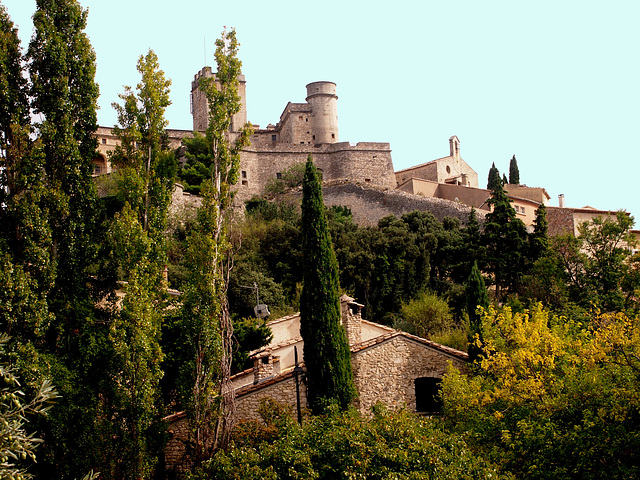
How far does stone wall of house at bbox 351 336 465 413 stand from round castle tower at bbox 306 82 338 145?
4405 centimetres

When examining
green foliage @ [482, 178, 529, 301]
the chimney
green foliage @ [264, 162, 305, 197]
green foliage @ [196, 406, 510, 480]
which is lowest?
green foliage @ [196, 406, 510, 480]

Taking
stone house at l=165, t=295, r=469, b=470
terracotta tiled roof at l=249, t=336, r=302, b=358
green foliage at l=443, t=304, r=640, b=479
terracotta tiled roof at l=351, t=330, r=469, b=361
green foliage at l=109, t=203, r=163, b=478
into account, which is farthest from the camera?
terracotta tiled roof at l=249, t=336, r=302, b=358

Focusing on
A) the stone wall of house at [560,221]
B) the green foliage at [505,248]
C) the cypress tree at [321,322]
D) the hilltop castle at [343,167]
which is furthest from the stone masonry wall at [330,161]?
the cypress tree at [321,322]

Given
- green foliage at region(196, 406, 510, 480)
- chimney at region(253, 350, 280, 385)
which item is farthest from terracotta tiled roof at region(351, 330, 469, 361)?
green foliage at region(196, 406, 510, 480)

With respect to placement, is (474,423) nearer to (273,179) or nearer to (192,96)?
(273,179)

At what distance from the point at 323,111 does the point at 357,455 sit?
173 ft

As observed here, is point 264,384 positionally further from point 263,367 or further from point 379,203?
point 379,203

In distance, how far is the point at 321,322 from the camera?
57.9 ft

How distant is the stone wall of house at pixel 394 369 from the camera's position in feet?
60.6

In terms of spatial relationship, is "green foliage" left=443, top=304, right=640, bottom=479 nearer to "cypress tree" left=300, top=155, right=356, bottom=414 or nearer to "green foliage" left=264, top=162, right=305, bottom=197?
"cypress tree" left=300, top=155, right=356, bottom=414

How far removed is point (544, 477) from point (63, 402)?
30.7 feet

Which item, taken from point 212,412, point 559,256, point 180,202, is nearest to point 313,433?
point 212,412

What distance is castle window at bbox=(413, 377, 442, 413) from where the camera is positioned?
18.9 metres

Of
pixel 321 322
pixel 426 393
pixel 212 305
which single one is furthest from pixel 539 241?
pixel 212 305
